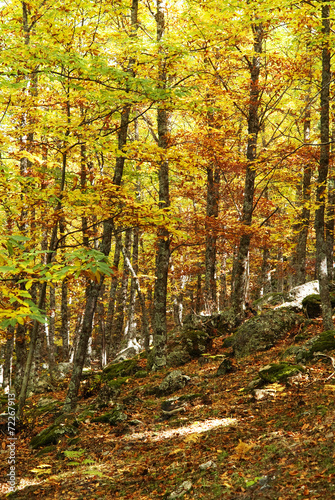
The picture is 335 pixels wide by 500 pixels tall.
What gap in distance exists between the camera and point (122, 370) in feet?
43.1

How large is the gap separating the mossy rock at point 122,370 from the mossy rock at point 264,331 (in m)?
3.99

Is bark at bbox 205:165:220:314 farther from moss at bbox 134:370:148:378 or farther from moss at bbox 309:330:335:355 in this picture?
moss at bbox 309:330:335:355

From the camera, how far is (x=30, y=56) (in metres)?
7.05

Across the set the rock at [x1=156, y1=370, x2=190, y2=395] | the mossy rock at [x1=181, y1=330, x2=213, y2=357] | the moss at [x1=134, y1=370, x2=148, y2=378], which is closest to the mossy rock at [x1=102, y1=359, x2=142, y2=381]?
the moss at [x1=134, y1=370, x2=148, y2=378]

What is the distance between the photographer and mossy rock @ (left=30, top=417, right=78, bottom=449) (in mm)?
7789

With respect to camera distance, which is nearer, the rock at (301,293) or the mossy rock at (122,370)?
the rock at (301,293)

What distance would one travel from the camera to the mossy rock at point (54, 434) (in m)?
7.79

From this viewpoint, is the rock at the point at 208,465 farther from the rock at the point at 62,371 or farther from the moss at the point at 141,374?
the rock at the point at 62,371

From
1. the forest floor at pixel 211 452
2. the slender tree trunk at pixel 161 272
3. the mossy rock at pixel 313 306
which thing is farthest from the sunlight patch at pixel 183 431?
the mossy rock at pixel 313 306

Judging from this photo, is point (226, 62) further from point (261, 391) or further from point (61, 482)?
point (61, 482)

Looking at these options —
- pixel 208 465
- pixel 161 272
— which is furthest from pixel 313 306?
pixel 208 465

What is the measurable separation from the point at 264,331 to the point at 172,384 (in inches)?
126

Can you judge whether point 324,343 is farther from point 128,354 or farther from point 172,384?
point 128,354

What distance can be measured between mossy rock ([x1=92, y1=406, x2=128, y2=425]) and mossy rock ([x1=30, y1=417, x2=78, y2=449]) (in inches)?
21.4
